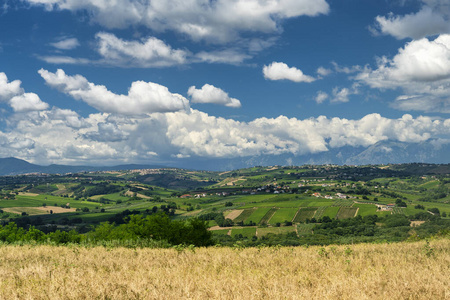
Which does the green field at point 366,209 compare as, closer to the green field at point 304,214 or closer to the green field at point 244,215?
the green field at point 304,214

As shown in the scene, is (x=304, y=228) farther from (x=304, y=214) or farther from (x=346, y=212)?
(x=346, y=212)

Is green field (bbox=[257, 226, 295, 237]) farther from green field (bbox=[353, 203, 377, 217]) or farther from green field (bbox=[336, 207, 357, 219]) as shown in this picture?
green field (bbox=[353, 203, 377, 217])

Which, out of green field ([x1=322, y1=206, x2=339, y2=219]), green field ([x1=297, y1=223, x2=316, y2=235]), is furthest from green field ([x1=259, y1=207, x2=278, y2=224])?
green field ([x1=322, y1=206, x2=339, y2=219])

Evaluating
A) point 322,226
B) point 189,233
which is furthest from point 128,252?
point 322,226

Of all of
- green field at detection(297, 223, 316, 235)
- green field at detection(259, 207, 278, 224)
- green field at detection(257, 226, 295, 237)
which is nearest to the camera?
green field at detection(297, 223, 316, 235)

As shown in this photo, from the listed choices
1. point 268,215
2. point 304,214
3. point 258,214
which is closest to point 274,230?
point 268,215

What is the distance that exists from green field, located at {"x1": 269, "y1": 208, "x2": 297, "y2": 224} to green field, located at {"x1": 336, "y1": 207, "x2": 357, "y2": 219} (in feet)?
80.2

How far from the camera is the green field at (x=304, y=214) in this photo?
538ft

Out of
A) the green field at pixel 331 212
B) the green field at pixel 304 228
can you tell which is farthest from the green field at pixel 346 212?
the green field at pixel 304 228

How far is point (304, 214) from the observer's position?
172625 mm

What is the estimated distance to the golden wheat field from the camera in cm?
694

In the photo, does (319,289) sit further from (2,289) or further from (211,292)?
(2,289)

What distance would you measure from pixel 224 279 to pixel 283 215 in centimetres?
16958

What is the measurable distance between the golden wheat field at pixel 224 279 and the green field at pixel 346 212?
160760mm
